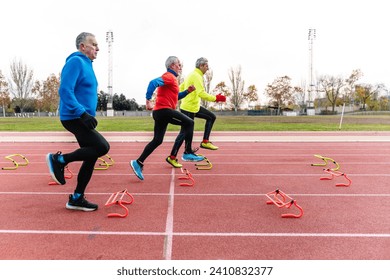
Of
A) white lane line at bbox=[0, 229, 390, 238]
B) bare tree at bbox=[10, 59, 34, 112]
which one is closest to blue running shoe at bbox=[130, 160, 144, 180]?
white lane line at bbox=[0, 229, 390, 238]

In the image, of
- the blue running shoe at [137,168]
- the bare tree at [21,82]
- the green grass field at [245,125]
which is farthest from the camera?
the bare tree at [21,82]

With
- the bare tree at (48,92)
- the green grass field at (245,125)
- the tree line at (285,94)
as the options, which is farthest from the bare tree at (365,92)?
the bare tree at (48,92)

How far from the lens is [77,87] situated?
4.12m

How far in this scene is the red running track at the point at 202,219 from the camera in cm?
317

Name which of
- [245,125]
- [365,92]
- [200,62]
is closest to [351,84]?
[365,92]

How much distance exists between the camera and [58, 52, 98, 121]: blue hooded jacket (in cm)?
396

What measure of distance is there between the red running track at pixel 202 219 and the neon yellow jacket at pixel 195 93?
1386 millimetres

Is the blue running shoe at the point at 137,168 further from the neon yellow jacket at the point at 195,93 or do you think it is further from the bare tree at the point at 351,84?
the bare tree at the point at 351,84

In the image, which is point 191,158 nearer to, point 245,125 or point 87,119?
point 87,119

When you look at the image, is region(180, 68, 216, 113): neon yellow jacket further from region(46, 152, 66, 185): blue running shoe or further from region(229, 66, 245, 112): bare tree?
region(229, 66, 245, 112): bare tree

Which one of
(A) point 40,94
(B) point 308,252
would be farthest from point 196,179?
(A) point 40,94

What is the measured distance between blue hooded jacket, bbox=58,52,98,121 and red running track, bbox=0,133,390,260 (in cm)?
124

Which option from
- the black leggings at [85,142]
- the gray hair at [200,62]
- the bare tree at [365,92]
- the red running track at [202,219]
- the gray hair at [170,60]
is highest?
the bare tree at [365,92]
